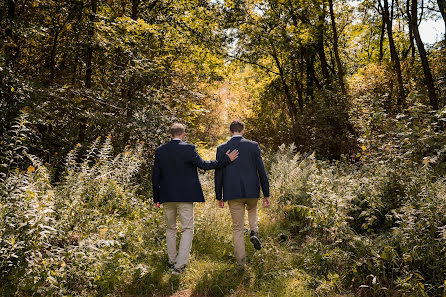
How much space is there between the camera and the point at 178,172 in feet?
16.8

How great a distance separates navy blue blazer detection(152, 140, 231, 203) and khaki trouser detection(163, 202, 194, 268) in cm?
17

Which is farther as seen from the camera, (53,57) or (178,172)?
(53,57)

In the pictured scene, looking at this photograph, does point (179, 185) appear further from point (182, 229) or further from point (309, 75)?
point (309, 75)

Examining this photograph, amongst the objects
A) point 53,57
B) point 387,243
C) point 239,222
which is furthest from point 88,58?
point 387,243

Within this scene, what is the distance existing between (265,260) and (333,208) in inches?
53.6

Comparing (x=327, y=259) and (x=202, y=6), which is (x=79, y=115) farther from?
(x=202, y=6)

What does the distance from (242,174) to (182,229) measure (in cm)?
132

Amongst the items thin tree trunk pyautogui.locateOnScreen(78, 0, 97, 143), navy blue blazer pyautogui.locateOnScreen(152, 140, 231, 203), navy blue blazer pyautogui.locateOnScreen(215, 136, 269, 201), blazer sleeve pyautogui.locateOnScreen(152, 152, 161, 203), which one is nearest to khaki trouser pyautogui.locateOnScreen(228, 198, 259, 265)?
navy blue blazer pyautogui.locateOnScreen(215, 136, 269, 201)

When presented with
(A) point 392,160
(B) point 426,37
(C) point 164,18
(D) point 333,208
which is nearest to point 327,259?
(D) point 333,208

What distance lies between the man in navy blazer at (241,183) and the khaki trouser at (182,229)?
55 centimetres

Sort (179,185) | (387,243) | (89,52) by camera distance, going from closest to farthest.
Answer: (387,243) → (179,185) → (89,52)

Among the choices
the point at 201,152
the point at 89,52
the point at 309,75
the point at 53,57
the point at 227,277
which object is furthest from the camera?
the point at 309,75

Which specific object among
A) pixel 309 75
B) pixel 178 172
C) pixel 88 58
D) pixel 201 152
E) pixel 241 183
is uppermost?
pixel 309 75

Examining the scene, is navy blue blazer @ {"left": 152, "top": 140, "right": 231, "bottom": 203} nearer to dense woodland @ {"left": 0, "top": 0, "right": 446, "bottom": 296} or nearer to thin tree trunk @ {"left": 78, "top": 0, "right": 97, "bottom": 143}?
dense woodland @ {"left": 0, "top": 0, "right": 446, "bottom": 296}
